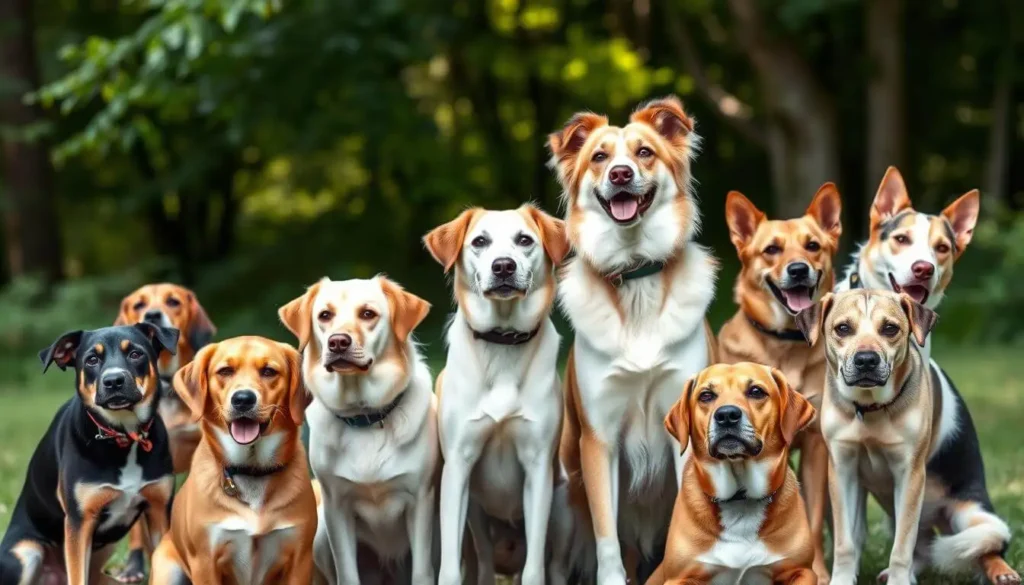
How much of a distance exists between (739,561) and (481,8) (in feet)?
52.1

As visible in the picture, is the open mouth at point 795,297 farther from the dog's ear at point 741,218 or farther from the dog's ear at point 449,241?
the dog's ear at point 449,241

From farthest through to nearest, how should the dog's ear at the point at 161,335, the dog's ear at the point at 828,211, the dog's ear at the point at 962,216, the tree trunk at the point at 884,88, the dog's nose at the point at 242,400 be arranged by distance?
1. the tree trunk at the point at 884,88
2. the dog's ear at the point at 828,211
3. the dog's ear at the point at 962,216
4. the dog's ear at the point at 161,335
5. the dog's nose at the point at 242,400

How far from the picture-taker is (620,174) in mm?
5641

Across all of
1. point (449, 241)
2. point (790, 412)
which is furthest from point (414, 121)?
point (790, 412)

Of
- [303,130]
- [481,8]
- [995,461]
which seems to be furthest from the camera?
[481,8]

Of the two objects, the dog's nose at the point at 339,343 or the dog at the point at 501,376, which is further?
the dog at the point at 501,376

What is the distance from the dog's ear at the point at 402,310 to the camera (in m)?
5.61

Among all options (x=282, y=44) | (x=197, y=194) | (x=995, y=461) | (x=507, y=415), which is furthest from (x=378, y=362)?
(x=197, y=194)

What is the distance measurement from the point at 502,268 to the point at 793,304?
1515mm

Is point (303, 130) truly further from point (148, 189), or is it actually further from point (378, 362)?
point (378, 362)

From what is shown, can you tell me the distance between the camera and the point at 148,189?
2027cm

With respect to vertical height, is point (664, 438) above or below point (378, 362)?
below

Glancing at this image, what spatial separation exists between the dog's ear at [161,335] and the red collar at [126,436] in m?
0.38

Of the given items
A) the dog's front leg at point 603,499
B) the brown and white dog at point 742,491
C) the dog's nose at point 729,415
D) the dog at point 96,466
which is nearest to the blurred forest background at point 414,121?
the dog at point 96,466
